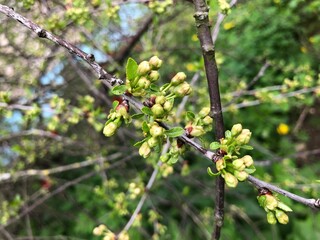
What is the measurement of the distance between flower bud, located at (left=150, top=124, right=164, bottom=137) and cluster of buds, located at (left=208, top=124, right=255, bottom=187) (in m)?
0.11

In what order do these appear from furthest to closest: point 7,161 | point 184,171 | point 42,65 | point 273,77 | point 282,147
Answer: point 282,147
point 273,77
point 7,161
point 42,65
point 184,171

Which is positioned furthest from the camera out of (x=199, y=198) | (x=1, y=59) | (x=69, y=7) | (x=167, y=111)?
(x=199, y=198)

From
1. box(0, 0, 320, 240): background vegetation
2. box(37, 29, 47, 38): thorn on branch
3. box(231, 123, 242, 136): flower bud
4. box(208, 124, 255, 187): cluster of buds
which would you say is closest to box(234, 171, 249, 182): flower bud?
box(208, 124, 255, 187): cluster of buds

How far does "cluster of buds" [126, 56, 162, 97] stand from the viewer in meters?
0.86

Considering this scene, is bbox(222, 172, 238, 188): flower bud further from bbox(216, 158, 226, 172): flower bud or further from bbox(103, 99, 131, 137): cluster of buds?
bbox(103, 99, 131, 137): cluster of buds

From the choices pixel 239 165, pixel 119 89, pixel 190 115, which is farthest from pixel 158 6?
pixel 239 165

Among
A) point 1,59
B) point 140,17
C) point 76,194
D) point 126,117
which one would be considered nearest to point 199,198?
point 76,194

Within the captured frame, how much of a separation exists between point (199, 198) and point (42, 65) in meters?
1.58

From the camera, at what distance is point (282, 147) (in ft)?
12.4

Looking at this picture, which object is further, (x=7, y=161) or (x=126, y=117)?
(x=7, y=161)

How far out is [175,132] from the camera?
2.83 feet

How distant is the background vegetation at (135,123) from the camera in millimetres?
1968

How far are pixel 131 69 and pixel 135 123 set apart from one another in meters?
1.21

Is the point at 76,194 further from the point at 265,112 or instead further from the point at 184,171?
the point at 265,112
